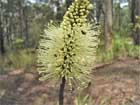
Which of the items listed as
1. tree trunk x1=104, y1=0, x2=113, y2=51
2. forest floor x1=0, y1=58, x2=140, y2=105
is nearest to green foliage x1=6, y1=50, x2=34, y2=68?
forest floor x1=0, y1=58, x2=140, y2=105

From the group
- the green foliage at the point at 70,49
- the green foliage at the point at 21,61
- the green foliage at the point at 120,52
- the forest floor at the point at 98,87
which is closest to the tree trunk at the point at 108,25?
the green foliage at the point at 120,52

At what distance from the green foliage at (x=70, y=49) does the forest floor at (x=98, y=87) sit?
214 inches

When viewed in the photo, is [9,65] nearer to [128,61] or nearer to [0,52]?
[128,61]

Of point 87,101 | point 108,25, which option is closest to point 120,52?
point 108,25

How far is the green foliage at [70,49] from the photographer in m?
4.40

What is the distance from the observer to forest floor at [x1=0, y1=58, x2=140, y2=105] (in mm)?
10875

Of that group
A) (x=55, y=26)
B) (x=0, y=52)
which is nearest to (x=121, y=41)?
(x=55, y=26)

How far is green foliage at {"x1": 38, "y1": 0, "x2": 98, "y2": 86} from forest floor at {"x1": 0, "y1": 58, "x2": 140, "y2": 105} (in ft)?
A: 17.8

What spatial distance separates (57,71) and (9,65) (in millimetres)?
12330

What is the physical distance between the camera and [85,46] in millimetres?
4652

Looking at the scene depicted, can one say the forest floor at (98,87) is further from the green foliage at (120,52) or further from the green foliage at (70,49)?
the green foliage at (70,49)

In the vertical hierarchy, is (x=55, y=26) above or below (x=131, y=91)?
above

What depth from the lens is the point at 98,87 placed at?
11.7 metres

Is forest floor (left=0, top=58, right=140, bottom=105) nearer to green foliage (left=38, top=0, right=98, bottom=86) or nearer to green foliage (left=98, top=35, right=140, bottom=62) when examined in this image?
green foliage (left=98, top=35, right=140, bottom=62)
